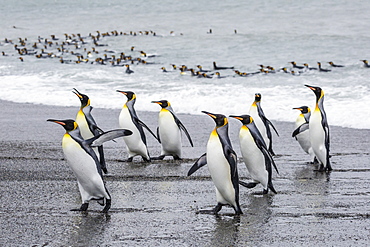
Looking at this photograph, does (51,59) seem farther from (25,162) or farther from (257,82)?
(25,162)

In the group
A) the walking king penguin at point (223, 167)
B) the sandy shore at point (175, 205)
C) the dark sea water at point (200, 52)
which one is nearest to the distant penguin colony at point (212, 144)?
the walking king penguin at point (223, 167)

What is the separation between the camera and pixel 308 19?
1325 inches

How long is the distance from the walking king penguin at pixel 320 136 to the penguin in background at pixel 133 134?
172cm

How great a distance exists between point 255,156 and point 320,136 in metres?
1.54

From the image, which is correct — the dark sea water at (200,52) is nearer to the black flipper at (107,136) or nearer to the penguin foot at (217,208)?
the penguin foot at (217,208)

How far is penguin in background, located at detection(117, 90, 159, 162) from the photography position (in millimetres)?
6941

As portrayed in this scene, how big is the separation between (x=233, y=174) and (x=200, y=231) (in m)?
0.61

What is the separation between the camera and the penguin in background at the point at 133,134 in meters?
6.94

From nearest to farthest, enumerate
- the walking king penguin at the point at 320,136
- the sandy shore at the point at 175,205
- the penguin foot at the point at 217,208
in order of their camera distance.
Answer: the sandy shore at the point at 175,205 → the penguin foot at the point at 217,208 → the walking king penguin at the point at 320,136

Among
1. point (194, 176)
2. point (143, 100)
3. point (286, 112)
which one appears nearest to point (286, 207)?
point (194, 176)

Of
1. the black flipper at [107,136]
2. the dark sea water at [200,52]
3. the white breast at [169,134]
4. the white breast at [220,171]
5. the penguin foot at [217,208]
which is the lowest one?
the dark sea water at [200,52]

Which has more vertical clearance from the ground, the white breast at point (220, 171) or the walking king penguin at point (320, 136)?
the white breast at point (220, 171)

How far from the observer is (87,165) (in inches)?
181

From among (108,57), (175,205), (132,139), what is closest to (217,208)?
(175,205)
